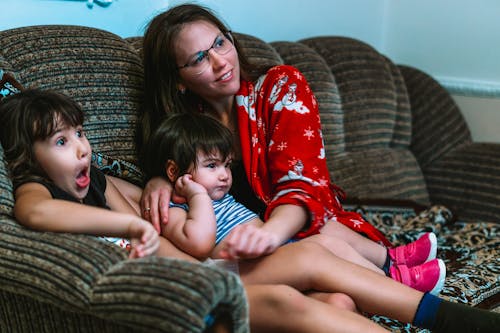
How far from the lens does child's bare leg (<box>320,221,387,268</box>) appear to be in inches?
74.3

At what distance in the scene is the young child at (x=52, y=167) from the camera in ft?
4.58

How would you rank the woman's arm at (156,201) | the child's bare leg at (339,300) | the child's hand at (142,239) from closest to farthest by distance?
the child's hand at (142,239)
the child's bare leg at (339,300)
the woman's arm at (156,201)

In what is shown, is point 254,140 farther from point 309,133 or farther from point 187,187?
point 187,187

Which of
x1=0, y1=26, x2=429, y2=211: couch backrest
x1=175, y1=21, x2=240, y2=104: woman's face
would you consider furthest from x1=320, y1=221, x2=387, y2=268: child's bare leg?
x1=0, y1=26, x2=429, y2=211: couch backrest

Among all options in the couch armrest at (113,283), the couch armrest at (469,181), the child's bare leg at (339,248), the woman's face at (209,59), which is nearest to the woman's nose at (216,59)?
the woman's face at (209,59)

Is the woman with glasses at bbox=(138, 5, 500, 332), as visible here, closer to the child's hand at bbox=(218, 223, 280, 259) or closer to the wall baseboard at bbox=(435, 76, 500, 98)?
the child's hand at bbox=(218, 223, 280, 259)

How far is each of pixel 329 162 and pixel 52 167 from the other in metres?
1.31

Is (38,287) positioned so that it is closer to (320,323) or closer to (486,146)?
(320,323)

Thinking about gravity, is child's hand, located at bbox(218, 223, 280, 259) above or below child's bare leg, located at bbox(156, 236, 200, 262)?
above

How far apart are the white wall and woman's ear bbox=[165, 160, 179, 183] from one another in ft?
3.08

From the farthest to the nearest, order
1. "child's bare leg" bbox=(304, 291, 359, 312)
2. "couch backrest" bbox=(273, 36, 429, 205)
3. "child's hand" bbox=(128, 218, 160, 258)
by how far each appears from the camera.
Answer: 1. "couch backrest" bbox=(273, 36, 429, 205)
2. "child's bare leg" bbox=(304, 291, 359, 312)
3. "child's hand" bbox=(128, 218, 160, 258)

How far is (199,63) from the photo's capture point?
1858mm

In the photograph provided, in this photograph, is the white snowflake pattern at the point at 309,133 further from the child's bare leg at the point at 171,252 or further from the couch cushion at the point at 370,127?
the couch cushion at the point at 370,127

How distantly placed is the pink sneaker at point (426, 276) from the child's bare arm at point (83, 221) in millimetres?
716
